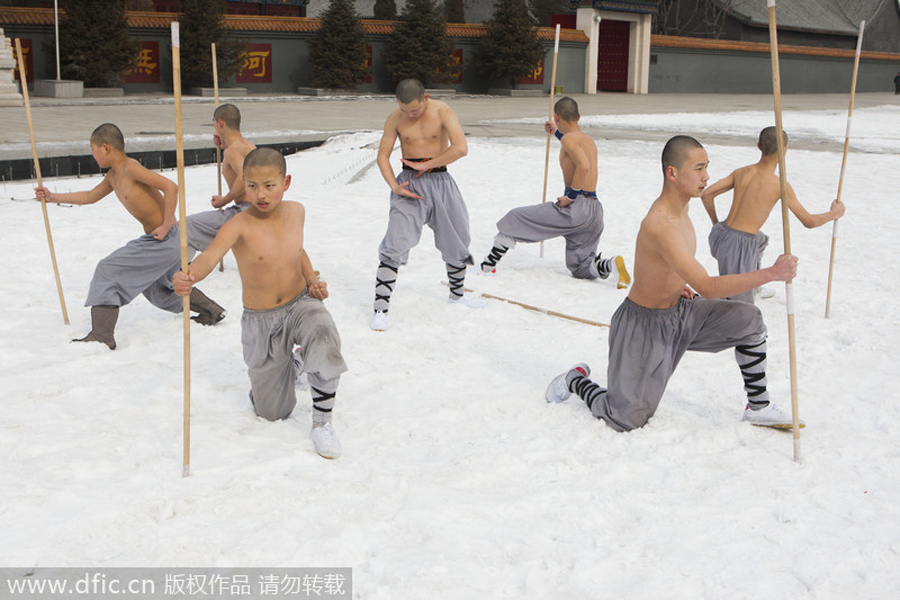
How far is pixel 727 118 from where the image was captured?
70.2ft

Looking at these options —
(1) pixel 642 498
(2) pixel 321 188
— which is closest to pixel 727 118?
(2) pixel 321 188

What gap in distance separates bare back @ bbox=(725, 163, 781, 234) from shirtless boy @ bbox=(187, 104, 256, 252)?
3154mm

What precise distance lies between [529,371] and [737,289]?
1.54 meters

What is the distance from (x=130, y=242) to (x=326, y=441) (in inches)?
80.3

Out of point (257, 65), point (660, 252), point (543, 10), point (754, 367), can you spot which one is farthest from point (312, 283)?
point (543, 10)

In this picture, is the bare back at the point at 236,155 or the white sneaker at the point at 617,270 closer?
the bare back at the point at 236,155

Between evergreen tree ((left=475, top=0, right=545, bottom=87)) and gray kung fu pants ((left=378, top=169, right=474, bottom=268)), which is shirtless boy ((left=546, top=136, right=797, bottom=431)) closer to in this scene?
gray kung fu pants ((left=378, top=169, right=474, bottom=268))

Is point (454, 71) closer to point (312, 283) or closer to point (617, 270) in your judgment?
point (617, 270)

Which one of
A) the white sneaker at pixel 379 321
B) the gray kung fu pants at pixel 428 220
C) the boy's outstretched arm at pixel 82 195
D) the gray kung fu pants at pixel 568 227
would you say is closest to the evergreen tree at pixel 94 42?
the gray kung fu pants at pixel 568 227

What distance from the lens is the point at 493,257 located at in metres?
6.91

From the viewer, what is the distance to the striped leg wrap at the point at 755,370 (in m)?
3.94

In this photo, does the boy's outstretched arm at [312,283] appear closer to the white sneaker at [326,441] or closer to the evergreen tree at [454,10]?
the white sneaker at [326,441]

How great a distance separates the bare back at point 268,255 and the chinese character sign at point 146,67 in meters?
21.6

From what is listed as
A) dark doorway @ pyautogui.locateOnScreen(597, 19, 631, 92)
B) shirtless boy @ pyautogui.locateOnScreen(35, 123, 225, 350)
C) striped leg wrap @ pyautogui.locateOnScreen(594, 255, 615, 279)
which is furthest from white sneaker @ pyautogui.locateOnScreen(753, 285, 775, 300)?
dark doorway @ pyautogui.locateOnScreen(597, 19, 631, 92)
